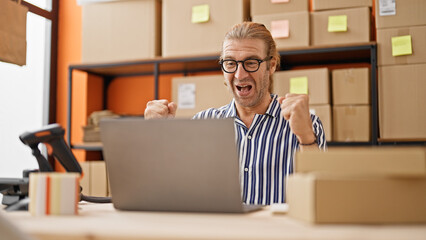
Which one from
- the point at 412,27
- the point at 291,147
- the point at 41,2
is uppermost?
the point at 41,2

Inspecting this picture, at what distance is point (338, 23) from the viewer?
249cm

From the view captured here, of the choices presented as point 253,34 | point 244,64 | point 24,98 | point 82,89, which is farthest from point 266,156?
point 24,98

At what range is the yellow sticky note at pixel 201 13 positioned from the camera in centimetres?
273

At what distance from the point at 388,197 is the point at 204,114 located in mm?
1283

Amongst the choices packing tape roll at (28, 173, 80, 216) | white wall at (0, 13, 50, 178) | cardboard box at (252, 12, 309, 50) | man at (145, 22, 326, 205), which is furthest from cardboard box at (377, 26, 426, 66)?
white wall at (0, 13, 50, 178)

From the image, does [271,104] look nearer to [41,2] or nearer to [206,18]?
[206,18]

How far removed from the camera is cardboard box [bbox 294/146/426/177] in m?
0.81

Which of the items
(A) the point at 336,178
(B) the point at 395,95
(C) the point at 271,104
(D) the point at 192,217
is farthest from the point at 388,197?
(B) the point at 395,95

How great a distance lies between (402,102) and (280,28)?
743mm

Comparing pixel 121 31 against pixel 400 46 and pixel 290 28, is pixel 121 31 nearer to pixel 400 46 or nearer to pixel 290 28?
pixel 290 28

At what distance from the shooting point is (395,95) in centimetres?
237

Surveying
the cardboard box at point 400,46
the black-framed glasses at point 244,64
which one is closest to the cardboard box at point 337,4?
the cardboard box at point 400,46

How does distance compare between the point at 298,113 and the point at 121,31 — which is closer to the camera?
the point at 298,113

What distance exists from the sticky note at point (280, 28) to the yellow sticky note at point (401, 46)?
0.55 metres
